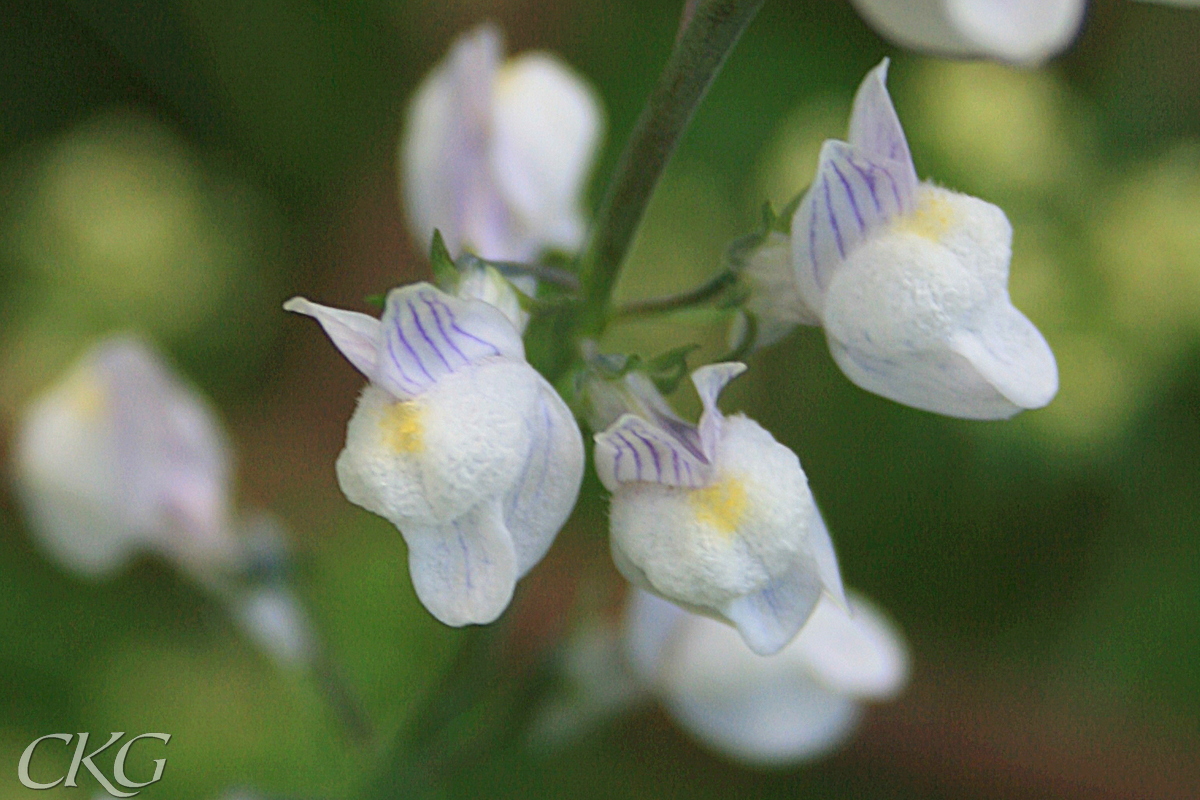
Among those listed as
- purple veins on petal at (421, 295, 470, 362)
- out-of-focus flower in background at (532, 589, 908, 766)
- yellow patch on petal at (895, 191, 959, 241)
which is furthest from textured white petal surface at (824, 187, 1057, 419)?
out-of-focus flower in background at (532, 589, 908, 766)

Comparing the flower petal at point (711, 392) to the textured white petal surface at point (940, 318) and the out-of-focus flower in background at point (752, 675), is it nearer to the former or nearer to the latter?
the textured white petal surface at point (940, 318)

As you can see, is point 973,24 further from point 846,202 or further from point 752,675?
point 752,675

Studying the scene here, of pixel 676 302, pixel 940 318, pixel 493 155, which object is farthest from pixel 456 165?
pixel 940 318

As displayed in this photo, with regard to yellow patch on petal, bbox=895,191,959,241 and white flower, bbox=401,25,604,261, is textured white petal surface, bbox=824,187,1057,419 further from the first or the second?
white flower, bbox=401,25,604,261

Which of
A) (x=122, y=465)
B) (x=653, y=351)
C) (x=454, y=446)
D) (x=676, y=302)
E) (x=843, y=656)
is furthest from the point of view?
(x=653, y=351)

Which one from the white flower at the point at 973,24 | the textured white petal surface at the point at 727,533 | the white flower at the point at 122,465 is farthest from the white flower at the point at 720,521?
the white flower at the point at 122,465
